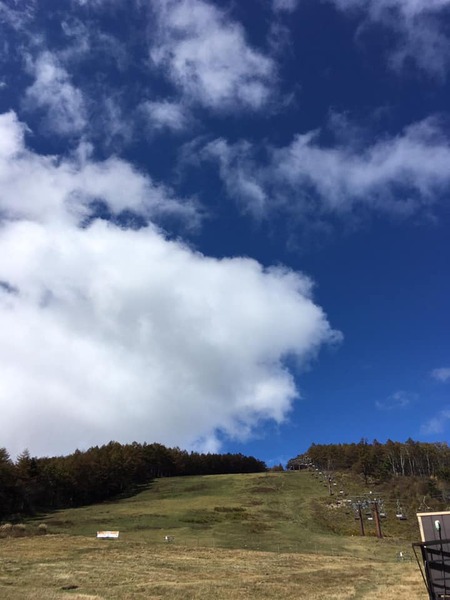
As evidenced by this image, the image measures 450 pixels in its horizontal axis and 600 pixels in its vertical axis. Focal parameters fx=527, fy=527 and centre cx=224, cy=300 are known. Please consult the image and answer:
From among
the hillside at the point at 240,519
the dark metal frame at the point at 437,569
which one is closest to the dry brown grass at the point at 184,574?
the dark metal frame at the point at 437,569

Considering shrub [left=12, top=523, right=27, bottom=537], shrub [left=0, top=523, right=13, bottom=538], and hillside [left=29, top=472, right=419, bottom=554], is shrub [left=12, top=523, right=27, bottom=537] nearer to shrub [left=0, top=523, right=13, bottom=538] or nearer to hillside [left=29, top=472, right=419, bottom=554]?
shrub [left=0, top=523, right=13, bottom=538]

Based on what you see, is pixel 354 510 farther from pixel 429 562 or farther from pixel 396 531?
pixel 429 562

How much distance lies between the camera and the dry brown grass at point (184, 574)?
36.2m

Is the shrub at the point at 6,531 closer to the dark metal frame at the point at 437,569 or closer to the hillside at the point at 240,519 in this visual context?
the hillside at the point at 240,519

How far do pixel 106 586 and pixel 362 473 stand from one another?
529ft

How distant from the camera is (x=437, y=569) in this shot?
28828 mm

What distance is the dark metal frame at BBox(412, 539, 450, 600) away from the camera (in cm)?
2828

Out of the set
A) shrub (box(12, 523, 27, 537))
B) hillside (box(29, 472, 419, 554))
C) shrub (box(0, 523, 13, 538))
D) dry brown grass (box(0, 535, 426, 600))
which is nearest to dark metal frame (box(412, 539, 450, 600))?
dry brown grass (box(0, 535, 426, 600))

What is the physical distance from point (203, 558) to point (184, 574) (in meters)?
11.4

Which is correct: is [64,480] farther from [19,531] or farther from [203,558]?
[203,558]

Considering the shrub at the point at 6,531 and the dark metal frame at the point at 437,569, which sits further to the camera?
the shrub at the point at 6,531

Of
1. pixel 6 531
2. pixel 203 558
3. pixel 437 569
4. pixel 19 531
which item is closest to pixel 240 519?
pixel 19 531

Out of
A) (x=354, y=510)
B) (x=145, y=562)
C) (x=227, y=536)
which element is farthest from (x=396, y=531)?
(x=145, y=562)

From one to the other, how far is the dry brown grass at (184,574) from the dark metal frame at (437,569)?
8272mm
